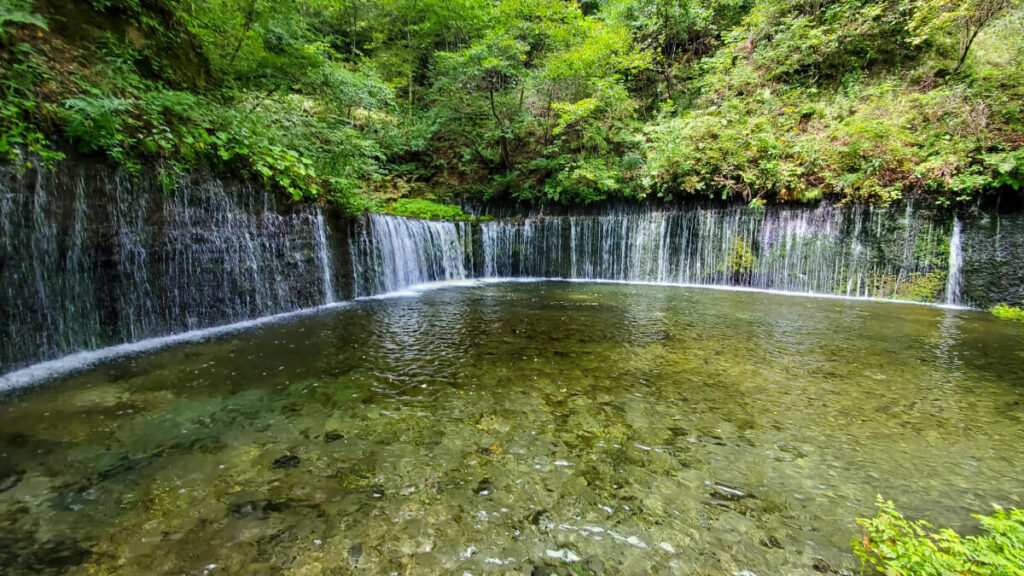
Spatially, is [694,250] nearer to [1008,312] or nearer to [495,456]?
[1008,312]

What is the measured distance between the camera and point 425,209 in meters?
13.8

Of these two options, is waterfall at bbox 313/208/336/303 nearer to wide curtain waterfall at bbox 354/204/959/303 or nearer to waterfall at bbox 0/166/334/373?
waterfall at bbox 0/166/334/373

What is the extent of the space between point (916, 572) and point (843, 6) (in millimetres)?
17184

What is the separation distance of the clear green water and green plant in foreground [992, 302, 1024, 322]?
135 inches

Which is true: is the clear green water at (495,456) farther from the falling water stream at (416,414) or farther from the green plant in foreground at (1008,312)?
the green plant in foreground at (1008,312)

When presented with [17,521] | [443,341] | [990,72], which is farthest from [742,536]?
[990,72]

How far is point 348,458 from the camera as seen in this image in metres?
2.42

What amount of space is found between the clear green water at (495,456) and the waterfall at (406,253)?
431cm

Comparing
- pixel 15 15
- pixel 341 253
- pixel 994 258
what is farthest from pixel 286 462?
pixel 994 258

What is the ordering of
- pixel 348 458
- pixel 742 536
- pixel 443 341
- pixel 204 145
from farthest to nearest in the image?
pixel 204 145
pixel 443 341
pixel 348 458
pixel 742 536

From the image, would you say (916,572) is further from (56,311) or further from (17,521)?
(56,311)

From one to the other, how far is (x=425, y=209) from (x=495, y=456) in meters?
12.3

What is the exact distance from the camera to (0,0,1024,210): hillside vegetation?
5031 millimetres

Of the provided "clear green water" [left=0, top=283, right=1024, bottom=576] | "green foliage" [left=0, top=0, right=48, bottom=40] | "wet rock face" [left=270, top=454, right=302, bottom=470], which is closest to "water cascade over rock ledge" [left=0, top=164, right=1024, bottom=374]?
"clear green water" [left=0, top=283, right=1024, bottom=576]
